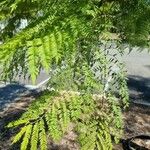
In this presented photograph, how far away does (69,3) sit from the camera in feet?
4.32

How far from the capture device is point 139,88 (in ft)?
48.0

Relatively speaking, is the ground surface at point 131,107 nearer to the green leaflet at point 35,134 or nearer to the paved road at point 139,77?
the paved road at point 139,77

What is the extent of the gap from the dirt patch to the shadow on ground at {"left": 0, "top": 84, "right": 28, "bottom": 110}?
0.33 m

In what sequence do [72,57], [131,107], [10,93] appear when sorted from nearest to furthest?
[72,57]
[131,107]
[10,93]

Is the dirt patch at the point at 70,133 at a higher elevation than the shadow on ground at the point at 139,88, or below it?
below

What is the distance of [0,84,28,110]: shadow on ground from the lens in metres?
12.0

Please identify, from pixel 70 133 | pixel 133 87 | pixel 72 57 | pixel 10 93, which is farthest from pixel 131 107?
pixel 72 57

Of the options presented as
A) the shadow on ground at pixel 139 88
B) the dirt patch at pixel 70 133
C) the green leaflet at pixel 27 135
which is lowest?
the dirt patch at pixel 70 133

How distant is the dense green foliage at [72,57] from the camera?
1.06 m

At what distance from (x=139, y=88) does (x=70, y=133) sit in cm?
627

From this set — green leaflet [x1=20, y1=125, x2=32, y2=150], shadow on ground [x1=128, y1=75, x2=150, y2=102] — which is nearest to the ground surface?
shadow on ground [x1=128, y1=75, x2=150, y2=102]

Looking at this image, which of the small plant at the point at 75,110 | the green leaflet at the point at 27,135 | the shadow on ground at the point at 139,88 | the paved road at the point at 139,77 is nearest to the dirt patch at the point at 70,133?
the shadow on ground at the point at 139,88

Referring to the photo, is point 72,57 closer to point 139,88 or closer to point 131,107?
point 131,107

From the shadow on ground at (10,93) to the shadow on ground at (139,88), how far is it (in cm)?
394
